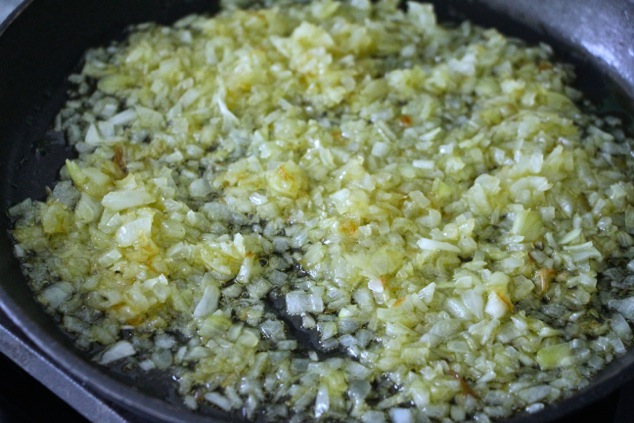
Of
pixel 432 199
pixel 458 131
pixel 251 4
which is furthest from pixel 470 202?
pixel 251 4

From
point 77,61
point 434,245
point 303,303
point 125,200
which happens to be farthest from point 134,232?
point 77,61

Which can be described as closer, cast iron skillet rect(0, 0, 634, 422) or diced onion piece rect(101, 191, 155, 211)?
cast iron skillet rect(0, 0, 634, 422)

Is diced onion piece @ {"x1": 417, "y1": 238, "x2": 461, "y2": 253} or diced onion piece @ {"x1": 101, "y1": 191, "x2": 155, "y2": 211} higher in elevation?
diced onion piece @ {"x1": 101, "y1": 191, "x2": 155, "y2": 211}

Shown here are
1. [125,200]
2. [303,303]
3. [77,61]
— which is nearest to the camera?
[303,303]

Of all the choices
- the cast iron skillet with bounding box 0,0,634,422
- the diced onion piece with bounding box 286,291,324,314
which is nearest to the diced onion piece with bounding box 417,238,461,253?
the diced onion piece with bounding box 286,291,324,314

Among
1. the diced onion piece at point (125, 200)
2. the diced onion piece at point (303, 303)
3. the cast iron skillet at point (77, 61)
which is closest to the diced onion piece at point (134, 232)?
the diced onion piece at point (125, 200)

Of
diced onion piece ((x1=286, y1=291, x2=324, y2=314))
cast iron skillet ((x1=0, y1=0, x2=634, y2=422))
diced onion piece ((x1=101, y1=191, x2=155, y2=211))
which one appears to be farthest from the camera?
diced onion piece ((x1=101, y1=191, x2=155, y2=211))

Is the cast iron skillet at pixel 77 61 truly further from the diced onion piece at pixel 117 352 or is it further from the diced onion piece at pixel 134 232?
the diced onion piece at pixel 134 232

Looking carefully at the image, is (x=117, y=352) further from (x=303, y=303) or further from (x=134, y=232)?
(x=303, y=303)

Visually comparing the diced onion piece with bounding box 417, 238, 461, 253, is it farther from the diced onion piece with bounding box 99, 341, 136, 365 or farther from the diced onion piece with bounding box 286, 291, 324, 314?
the diced onion piece with bounding box 99, 341, 136, 365
